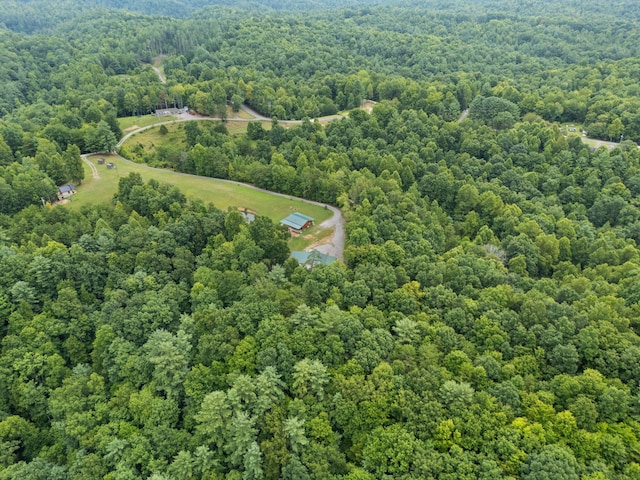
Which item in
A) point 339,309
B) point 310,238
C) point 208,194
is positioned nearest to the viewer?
point 339,309

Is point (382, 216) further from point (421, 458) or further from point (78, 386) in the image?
point (78, 386)

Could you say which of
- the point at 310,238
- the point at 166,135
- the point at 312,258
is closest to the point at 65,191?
the point at 166,135

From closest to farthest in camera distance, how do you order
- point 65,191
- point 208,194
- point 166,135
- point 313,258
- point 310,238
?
point 313,258, point 310,238, point 65,191, point 208,194, point 166,135

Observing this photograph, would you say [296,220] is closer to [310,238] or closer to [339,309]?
[310,238]

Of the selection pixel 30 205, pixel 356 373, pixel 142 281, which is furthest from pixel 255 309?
pixel 30 205

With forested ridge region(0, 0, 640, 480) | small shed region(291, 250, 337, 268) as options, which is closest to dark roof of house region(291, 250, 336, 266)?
small shed region(291, 250, 337, 268)

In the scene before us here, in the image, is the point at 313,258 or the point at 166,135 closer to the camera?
the point at 313,258
